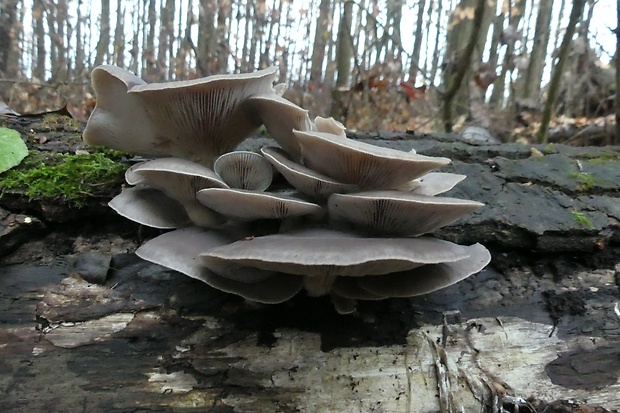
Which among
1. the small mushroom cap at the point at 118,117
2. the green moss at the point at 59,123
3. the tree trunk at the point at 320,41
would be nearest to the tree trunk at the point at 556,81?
the small mushroom cap at the point at 118,117

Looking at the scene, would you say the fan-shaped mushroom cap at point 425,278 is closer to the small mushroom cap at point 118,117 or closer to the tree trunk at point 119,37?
the small mushroom cap at point 118,117

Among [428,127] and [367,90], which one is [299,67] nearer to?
[428,127]

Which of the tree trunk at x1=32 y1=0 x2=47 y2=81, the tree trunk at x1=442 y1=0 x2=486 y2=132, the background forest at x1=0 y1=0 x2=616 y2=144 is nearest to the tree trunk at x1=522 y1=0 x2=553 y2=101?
the background forest at x1=0 y1=0 x2=616 y2=144

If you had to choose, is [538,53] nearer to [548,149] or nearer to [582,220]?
[548,149]

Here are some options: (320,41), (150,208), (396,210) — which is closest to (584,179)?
(396,210)

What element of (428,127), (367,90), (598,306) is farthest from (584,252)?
(428,127)

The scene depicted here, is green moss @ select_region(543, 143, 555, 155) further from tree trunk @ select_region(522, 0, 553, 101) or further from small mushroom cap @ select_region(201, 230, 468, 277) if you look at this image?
tree trunk @ select_region(522, 0, 553, 101)
